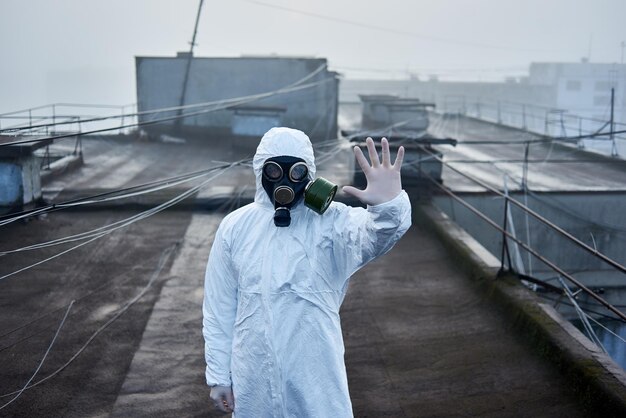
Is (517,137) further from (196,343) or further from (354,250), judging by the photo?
(354,250)

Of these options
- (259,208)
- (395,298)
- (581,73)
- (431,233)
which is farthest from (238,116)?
(581,73)

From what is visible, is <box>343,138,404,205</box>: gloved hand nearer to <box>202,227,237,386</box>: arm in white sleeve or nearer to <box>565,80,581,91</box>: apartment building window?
<box>202,227,237,386</box>: arm in white sleeve

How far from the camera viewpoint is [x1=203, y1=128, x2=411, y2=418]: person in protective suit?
8.93 feet

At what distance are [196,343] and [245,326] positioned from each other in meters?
2.88

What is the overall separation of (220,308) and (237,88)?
17994mm

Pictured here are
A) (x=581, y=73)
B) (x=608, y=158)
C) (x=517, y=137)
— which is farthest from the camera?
(x=581, y=73)

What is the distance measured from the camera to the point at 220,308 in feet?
9.47

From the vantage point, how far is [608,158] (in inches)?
631

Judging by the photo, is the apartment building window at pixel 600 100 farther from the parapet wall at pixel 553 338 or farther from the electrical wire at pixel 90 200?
the electrical wire at pixel 90 200

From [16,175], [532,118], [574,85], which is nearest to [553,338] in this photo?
[16,175]

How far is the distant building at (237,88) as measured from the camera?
1978 centimetres

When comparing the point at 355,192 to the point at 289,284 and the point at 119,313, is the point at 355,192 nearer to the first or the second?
the point at 289,284

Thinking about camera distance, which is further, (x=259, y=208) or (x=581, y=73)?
(x=581, y=73)

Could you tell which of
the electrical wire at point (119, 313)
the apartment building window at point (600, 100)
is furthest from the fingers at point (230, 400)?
the apartment building window at point (600, 100)
